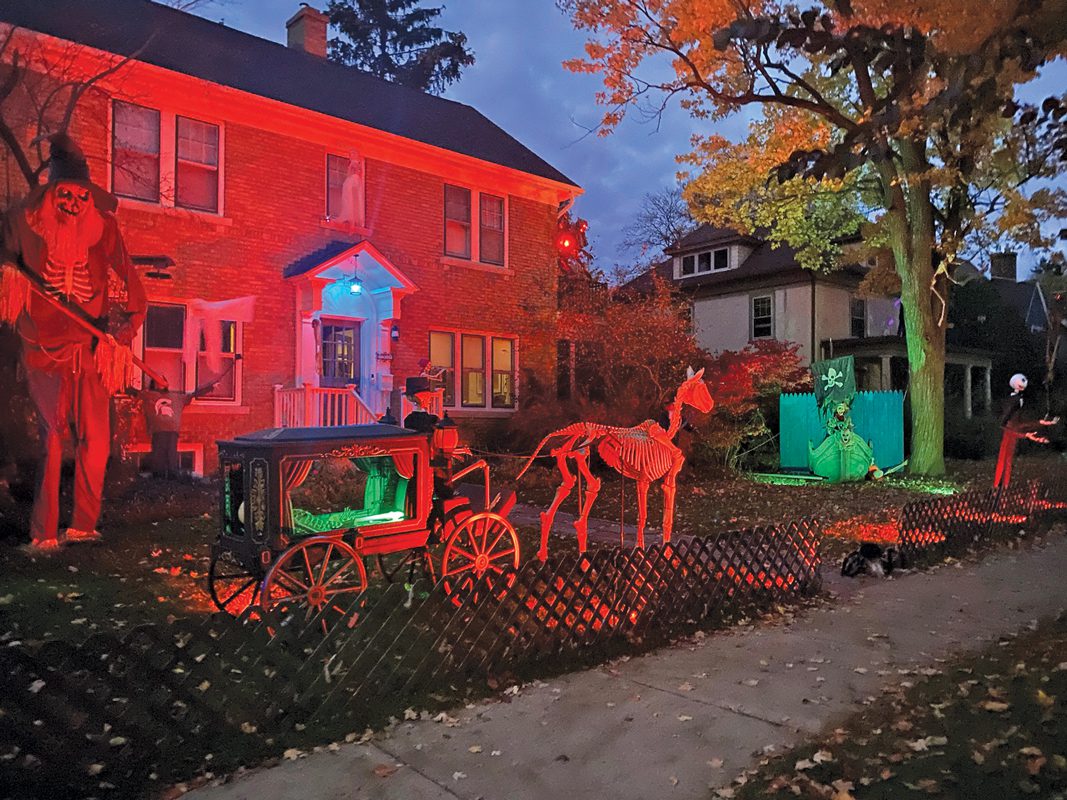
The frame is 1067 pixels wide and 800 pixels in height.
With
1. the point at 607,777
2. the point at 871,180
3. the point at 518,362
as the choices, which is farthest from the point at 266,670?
the point at 871,180

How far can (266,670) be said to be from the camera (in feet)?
15.9

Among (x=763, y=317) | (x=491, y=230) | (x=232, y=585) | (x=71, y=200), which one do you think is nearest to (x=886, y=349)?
(x=763, y=317)

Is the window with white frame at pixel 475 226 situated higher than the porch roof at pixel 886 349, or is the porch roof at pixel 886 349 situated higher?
the window with white frame at pixel 475 226

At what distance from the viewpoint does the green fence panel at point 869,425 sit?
65.6ft

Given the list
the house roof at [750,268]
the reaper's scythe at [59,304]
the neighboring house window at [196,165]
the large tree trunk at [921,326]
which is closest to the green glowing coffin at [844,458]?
the large tree trunk at [921,326]

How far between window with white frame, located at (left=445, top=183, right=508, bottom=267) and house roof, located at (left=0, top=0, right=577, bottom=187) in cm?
95

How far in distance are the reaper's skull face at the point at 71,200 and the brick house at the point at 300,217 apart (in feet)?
9.15

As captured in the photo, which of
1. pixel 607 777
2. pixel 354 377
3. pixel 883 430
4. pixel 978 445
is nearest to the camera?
pixel 607 777

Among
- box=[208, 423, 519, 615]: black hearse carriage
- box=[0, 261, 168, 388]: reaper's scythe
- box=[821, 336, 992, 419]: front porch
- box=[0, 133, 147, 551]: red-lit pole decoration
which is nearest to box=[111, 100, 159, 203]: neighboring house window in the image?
box=[0, 133, 147, 551]: red-lit pole decoration

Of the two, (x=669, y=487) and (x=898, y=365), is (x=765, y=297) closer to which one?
(x=898, y=365)

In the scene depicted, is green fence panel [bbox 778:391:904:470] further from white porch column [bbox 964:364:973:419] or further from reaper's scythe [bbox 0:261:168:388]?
reaper's scythe [bbox 0:261:168:388]

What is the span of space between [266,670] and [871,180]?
2017 cm

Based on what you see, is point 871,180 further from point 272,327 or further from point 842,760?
point 842,760

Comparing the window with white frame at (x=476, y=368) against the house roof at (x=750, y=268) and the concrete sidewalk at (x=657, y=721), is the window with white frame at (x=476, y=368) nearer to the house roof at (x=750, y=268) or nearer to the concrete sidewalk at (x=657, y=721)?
the house roof at (x=750, y=268)
